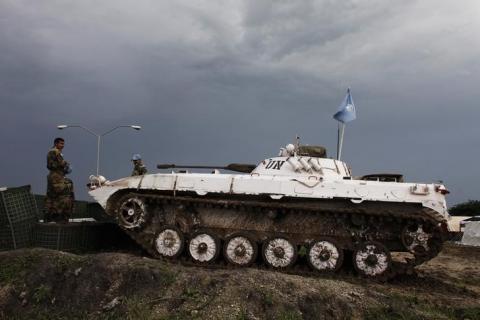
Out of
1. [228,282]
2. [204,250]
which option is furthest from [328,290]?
[204,250]

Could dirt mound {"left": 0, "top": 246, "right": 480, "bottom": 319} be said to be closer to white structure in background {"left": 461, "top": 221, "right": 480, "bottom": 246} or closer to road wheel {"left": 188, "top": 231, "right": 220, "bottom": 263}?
road wheel {"left": 188, "top": 231, "right": 220, "bottom": 263}

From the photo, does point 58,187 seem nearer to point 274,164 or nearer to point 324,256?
point 274,164

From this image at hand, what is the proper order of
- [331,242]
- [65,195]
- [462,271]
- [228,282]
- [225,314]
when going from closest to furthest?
[225,314] → [228,282] → [331,242] → [65,195] → [462,271]

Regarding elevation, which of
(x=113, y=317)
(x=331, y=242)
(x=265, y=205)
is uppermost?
(x=265, y=205)

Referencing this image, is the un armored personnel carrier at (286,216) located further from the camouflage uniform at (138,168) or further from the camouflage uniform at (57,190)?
the camouflage uniform at (138,168)

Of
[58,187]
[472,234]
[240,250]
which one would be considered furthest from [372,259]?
[472,234]

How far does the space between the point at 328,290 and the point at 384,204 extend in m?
4.17

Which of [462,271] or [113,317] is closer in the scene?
[113,317]

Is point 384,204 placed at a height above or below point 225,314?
above

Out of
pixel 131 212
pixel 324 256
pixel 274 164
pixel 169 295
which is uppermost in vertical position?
pixel 274 164

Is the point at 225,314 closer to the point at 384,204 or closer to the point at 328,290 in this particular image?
the point at 328,290

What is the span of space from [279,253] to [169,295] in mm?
4718

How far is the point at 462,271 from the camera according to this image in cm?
1555

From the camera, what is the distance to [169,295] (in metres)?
8.22
